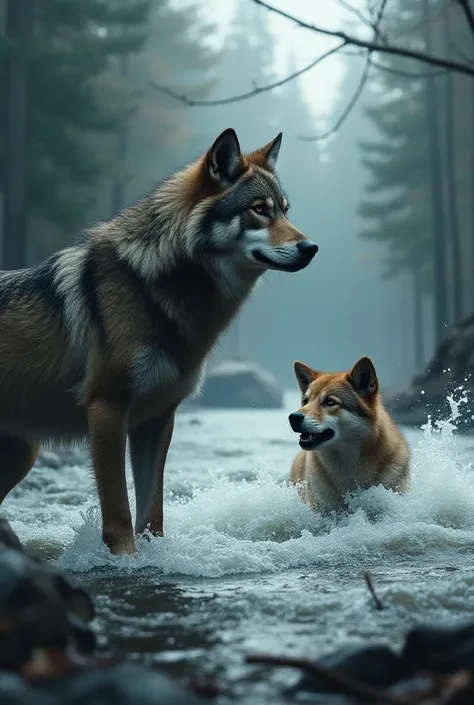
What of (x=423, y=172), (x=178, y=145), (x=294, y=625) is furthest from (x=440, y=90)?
(x=294, y=625)

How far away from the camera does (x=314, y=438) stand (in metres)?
6.30

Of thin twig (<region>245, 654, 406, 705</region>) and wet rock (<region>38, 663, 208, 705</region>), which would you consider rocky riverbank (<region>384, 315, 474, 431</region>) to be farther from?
wet rock (<region>38, 663, 208, 705</region>)

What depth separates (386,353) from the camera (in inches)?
3017

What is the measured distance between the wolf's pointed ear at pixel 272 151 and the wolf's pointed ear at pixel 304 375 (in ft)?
6.90

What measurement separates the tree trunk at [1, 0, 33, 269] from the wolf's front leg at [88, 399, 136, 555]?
643 inches

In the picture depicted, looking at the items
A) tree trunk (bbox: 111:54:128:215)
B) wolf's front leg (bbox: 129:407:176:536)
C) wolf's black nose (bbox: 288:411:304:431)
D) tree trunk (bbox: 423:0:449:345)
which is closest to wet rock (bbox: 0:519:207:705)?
wolf's front leg (bbox: 129:407:176:536)

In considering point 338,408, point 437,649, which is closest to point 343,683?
point 437,649

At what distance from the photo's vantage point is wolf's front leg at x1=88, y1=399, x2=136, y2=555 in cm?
482

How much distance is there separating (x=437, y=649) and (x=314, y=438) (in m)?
3.82

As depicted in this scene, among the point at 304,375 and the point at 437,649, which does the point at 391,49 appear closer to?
the point at 437,649

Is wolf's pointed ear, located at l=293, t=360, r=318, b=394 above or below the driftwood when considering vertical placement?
above

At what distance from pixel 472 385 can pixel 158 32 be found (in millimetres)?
28655

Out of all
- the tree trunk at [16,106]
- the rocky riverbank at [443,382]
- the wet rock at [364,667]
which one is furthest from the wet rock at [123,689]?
the tree trunk at [16,106]

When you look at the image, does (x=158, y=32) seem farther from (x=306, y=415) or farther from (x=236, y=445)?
(x=306, y=415)
